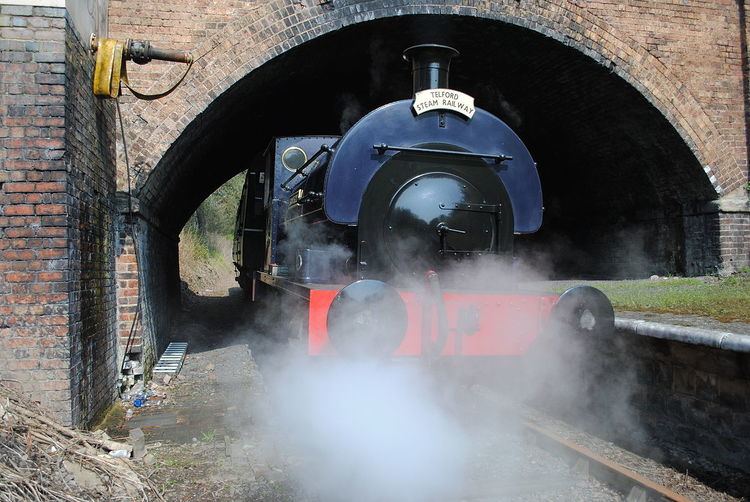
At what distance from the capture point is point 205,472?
12.8 ft

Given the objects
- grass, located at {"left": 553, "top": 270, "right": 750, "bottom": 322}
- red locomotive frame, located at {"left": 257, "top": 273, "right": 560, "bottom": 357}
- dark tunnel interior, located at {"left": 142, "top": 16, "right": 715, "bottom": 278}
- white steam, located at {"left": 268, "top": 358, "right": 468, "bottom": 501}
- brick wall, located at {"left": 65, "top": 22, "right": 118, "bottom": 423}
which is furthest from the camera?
dark tunnel interior, located at {"left": 142, "top": 16, "right": 715, "bottom": 278}

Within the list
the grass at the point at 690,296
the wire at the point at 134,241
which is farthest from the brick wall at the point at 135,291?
the grass at the point at 690,296

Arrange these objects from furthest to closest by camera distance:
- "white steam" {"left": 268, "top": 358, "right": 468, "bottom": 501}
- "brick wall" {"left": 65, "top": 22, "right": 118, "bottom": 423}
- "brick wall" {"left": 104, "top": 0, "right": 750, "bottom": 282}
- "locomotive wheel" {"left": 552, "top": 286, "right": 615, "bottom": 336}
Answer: "brick wall" {"left": 104, "top": 0, "right": 750, "bottom": 282} → "brick wall" {"left": 65, "top": 22, "right": 118, "bottom": 423} → "locomotive wheel" {"left": 552, "top": 286, "right": 615, "bottom": 336} → "white steam" {"left": 268, "top": 358, "right": 468, "bottom": 501}

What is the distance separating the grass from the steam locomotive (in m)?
2.12

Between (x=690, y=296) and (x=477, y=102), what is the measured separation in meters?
5.16

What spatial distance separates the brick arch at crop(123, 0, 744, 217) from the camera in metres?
6.50

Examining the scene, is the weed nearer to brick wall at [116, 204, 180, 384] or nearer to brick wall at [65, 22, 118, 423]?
brick wall at [65, 22, 118, 423]

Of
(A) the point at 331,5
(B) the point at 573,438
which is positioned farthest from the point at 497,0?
(B) the point at 573,438

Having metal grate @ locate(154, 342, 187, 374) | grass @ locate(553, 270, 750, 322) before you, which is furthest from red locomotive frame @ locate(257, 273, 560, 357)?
metal grate @ locate(154, 342, 187, 374)

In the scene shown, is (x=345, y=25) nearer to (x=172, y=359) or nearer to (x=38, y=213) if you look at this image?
(x=38, y=213)

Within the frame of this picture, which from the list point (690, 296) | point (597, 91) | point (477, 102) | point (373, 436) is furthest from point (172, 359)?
point (597, 91)

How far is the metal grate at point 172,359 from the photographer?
23.3 feet

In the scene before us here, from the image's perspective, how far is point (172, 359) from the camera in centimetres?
767

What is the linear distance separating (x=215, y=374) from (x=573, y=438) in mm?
4291
